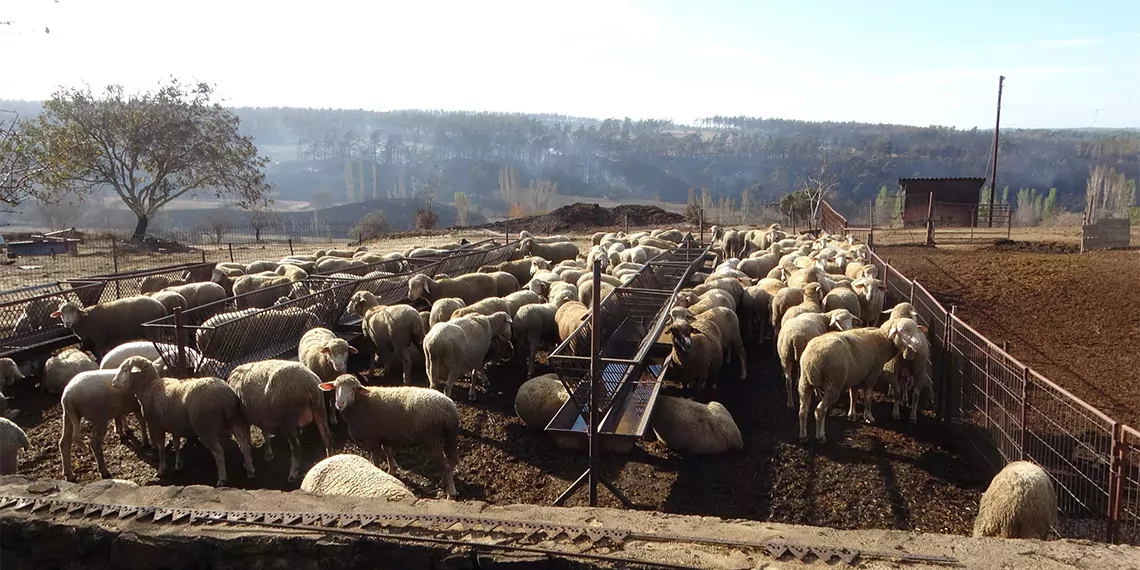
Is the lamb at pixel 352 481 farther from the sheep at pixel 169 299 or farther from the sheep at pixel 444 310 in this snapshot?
the sheep at pixel 169 299

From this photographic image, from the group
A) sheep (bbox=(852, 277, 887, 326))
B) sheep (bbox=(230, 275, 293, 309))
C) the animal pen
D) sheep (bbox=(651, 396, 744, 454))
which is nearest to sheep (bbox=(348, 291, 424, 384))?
sheep (bbox=(230, 275, 293, 309))

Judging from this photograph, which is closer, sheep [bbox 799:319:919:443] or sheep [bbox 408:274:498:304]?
sheep [bbox 799:319:919:443]

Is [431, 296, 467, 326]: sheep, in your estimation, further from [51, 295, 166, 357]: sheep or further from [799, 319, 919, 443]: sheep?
[799, 319, 919, 443]: sheep

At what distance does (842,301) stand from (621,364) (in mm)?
4694

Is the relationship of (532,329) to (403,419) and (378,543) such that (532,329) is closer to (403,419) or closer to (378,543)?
(403,419)

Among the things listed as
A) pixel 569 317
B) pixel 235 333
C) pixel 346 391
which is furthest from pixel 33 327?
pixel 569 317

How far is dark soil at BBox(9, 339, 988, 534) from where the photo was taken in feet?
20.4

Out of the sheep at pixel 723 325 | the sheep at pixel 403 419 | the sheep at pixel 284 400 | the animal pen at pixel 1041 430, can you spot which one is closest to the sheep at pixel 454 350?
the sheep at pixel 284 400

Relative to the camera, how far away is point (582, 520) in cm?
395

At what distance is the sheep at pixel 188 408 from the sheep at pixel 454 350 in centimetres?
247

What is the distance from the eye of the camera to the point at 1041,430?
7.30m

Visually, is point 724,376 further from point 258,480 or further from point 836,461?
point 258,480

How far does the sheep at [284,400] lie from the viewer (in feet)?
22.7

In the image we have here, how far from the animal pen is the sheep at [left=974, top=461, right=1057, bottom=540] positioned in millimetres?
495
